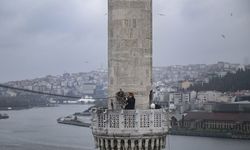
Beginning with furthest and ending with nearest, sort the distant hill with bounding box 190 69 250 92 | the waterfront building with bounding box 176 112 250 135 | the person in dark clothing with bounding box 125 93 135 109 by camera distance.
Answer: the distant hill with bounding box 190 69 250 92
the waterfront building with bounding box 176 112 250 135
the person in dark clothing with bounding box 125 93 135 109

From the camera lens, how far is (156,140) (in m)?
5.11

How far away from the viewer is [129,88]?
17.1 feet

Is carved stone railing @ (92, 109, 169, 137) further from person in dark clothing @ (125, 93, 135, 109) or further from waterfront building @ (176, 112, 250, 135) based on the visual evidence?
waterfront building @ (176, 112, 250, 135)

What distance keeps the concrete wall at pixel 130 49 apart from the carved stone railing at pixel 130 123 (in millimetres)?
203

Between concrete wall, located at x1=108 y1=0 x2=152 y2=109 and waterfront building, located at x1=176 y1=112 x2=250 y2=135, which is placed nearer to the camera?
concrete wall, located at x1=108 y1=0 x2=152 y2=109

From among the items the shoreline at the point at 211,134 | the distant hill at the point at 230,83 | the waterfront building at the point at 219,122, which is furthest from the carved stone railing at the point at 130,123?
the distant hill at the point at 230,83

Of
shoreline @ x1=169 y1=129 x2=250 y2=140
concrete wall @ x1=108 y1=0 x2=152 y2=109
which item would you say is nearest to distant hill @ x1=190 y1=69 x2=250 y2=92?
shoreline @ x1=169 y1=129 x2=250 y2=140

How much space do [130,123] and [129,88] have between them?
0.33 m

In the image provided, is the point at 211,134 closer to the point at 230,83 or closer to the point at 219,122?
the point at 219,122

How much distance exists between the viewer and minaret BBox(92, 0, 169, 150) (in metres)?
5.03

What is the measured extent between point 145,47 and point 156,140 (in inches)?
31.5

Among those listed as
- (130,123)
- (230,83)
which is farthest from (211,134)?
(130,123)

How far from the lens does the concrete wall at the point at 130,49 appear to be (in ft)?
17.0

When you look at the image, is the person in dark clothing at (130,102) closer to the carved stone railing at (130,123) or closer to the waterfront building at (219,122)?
the carved stone railing at (130,123)
